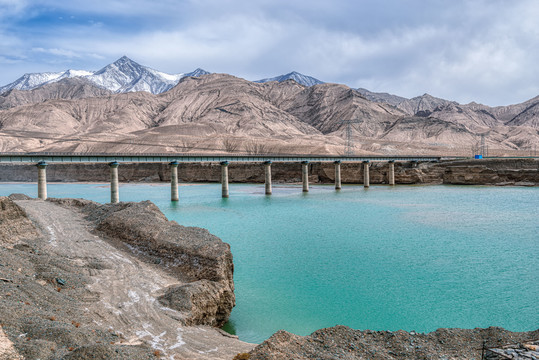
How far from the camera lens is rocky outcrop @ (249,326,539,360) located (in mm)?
9258

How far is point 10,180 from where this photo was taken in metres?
115

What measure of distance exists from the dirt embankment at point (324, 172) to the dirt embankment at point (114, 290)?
6823cm

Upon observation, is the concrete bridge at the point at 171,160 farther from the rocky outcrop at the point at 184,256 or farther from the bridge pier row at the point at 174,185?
the rocky outcrop at the point at 184,256

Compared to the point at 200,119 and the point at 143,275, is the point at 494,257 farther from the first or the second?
the point at 200,119

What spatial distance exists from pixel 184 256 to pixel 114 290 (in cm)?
366

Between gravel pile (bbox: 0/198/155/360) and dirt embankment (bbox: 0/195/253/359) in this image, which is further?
dirt embankment (bbox: 0/195/253/359)

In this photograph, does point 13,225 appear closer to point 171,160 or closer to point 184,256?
point 184,256

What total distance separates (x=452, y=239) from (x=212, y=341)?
2262cm

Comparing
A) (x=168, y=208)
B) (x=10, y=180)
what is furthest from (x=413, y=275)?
(x=10, y=180)

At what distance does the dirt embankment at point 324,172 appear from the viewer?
7569 cm

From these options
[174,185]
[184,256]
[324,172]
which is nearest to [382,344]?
[184,256]

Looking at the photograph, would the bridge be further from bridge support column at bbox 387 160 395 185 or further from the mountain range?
the mountain range

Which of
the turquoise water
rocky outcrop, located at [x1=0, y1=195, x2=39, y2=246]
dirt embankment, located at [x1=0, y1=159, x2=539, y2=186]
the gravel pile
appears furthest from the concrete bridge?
the gravel pile

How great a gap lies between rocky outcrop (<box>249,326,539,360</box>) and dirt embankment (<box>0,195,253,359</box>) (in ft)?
6.88
